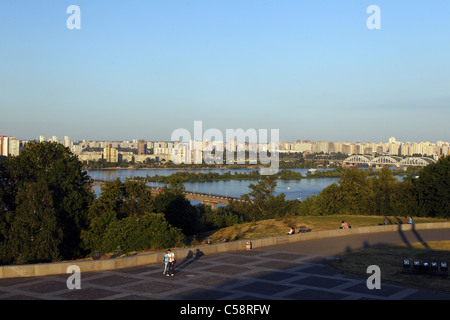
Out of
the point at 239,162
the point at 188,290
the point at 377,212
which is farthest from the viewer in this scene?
the point at 239,162

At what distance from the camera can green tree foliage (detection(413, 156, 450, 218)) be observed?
25.8 meters

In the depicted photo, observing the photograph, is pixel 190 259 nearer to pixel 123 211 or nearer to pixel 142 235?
pixel 142 235

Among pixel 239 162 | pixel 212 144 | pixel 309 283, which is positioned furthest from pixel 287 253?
pixel 212 144

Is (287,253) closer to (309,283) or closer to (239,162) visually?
(309,283)

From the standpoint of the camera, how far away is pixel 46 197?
19.7 metres

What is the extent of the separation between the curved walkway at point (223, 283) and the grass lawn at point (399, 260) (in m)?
0.44

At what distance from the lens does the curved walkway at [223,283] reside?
8984 mm

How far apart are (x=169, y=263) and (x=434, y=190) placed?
2065 cm

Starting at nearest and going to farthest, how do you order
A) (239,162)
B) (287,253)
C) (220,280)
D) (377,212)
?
(220,280)
(287,253)
(377,212)
(239,162)

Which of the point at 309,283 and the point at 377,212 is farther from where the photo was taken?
the point at 377,212

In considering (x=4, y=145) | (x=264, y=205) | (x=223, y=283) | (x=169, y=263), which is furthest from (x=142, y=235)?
(x=4, y=145)
